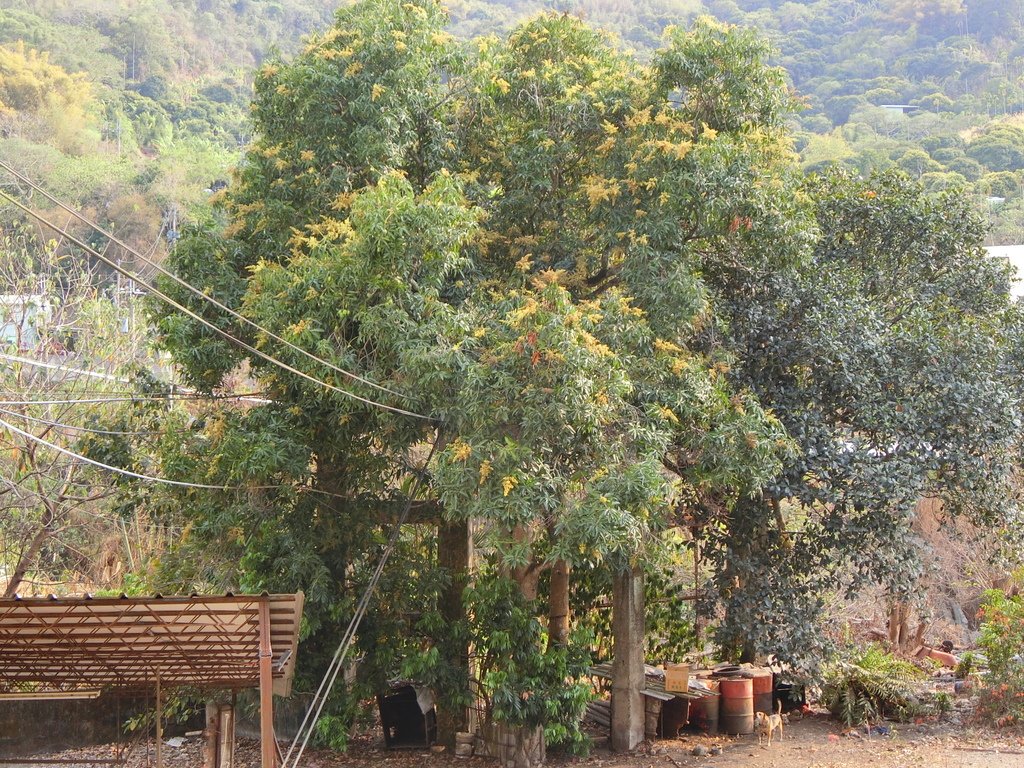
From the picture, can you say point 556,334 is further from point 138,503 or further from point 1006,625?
point 1006,625

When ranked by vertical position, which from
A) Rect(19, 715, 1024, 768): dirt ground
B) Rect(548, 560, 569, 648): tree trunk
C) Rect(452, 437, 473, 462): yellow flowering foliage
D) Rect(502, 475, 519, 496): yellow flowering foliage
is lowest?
Rect(19, 715, 1024, 768): dirt ground

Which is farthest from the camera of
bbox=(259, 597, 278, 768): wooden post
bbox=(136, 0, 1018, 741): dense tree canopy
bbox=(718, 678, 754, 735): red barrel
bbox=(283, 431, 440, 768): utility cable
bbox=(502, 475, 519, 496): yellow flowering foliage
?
bbox=(718, 678, 754, 735): red barrel

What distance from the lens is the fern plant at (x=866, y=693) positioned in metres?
9.91

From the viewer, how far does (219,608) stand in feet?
18.4

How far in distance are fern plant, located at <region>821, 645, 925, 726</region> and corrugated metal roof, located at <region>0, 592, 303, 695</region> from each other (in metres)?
5.50

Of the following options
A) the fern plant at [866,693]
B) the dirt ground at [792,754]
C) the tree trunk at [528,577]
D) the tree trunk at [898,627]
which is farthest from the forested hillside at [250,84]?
the tree trunk at [528,577]

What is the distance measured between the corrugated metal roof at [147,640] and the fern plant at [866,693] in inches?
217

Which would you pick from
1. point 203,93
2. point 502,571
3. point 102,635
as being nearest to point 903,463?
point 502,571

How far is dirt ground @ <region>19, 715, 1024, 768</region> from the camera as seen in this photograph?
881 cm

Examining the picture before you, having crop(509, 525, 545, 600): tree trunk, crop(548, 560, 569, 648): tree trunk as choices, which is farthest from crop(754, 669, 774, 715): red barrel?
crop(509, 525, 545, 600): tree trunk

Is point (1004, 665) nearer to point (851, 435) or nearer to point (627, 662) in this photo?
point (851, 435)

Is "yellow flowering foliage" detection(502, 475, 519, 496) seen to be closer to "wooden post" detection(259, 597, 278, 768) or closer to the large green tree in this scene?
the large green tree

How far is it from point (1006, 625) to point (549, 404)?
5.54 metres

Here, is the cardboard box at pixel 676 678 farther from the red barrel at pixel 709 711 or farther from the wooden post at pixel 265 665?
the wooden post at pixel 265 665
